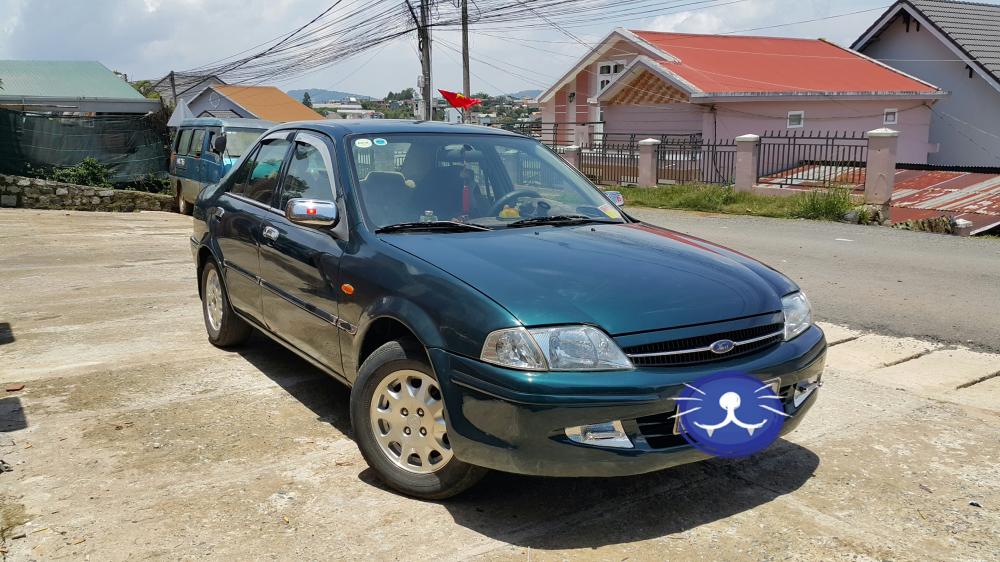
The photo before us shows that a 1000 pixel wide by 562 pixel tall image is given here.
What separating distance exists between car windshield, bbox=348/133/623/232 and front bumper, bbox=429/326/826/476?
1200mm

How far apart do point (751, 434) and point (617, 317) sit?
0.77 meters

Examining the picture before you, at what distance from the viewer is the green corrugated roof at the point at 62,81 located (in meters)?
40.8

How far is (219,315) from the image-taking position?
614 cm

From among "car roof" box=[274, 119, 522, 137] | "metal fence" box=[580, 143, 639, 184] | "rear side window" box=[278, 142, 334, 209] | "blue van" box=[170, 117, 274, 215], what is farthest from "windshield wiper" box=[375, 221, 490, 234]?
"metal fence" box=[580, 143, 639, 184]

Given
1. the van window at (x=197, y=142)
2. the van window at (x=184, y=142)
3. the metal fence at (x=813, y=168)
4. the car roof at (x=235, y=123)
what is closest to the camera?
the car roof at (x=235, y=123)

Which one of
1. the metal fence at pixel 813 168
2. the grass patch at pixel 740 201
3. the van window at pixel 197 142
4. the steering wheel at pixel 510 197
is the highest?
the van window at pixel 197 142

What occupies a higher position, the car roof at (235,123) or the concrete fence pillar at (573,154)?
the car roof at (235,123)

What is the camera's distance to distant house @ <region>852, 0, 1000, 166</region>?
88.9 ft

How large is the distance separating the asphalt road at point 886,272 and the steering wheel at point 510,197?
147 inches

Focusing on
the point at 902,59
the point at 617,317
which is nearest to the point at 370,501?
the point at 617,317

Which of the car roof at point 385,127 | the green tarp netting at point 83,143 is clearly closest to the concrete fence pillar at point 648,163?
the green tarp netting at point 83,143

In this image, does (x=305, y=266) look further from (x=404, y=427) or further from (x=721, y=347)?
(x=721, y=347)

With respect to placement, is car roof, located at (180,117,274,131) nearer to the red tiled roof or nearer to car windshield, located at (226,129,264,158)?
car windshield, located at (226,129,264,158)

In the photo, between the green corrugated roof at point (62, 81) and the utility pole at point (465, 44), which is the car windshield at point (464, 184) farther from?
the green corrugated roof at point (62, 81)
